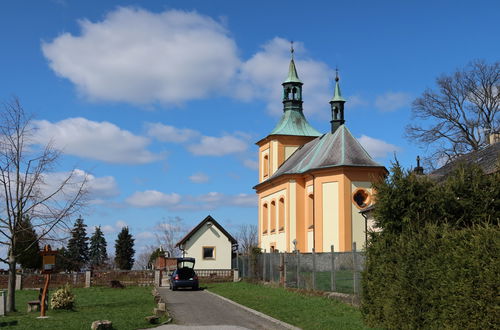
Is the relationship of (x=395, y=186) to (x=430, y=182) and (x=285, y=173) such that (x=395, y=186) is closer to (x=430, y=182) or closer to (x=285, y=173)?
(x=430, y=182)

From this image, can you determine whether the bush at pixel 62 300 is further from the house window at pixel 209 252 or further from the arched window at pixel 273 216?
the arched window at pixel 273 216

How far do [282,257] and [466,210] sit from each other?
1529cm

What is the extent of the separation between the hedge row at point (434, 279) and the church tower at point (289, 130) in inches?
A: 1480

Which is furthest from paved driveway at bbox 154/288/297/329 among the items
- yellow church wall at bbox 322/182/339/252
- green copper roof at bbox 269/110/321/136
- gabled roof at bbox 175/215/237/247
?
green copper roof at bbox 269/110/321/136

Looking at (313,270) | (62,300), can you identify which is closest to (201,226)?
(313,270)

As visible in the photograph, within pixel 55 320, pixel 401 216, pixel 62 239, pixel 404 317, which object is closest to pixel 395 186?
pixel 401 216

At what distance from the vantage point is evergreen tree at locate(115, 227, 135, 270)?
75.8m

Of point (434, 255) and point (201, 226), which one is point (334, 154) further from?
point (434, 255)

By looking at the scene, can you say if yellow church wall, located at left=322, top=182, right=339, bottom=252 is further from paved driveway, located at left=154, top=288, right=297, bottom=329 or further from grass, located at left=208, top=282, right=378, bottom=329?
paved driveway, located at left=154, top=288, right=297, bottom=329

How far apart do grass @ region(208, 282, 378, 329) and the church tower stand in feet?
93.4

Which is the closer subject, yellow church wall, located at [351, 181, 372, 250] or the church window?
yellow church wall, located at [351, 181, 372, 250]

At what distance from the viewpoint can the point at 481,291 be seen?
925 cm

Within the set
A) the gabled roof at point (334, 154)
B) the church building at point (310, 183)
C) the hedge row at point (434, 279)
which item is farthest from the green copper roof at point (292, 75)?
the hedge row at point (434, 279)

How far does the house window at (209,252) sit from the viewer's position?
1907 inches
